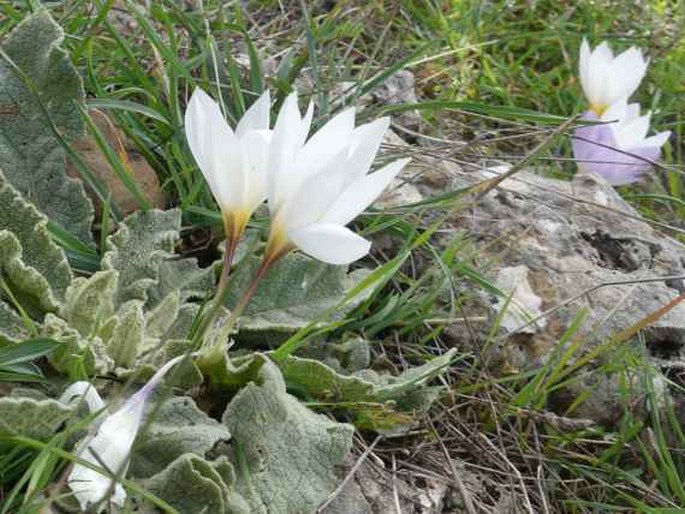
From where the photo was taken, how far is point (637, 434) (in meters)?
1.72

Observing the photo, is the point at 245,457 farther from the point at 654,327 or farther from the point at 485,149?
the point at 485,149

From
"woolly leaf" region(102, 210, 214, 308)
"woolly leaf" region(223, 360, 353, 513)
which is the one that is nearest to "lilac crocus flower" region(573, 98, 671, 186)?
"woolly leaf" region(102, 210, 214, 308)

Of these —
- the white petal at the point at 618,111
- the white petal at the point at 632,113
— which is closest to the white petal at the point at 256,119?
the white petal at the point at 618,111

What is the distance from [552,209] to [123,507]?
1096 millimetres

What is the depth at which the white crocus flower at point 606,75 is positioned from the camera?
95.4 inches

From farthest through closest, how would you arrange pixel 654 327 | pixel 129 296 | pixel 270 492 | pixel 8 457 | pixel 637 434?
pixel 654 327 < pixel 637 434 < pixel 129 296 < pixel 270 492 < pixel 8 457

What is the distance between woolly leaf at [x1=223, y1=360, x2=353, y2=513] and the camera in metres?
1.27

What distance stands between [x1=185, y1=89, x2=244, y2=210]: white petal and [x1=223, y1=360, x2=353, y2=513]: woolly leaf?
0.70ft

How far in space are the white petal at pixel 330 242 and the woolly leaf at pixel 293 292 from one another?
329 mm

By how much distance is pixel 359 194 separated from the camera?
122 centimetres

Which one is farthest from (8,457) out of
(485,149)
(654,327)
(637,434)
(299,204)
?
(485,149)

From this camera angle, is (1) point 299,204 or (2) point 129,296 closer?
(1) point 299,204

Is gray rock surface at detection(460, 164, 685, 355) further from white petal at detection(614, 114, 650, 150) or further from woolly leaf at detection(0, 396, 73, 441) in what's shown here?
woolly leaf at detection(0, 396, 73, 441)

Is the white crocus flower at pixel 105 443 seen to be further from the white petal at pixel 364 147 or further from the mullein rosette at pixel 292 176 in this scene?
the white petal at pixel 364 147
